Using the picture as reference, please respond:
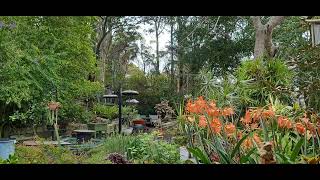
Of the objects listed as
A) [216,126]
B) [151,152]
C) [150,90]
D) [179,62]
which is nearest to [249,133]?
[216,126]

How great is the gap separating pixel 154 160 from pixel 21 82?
2469mm

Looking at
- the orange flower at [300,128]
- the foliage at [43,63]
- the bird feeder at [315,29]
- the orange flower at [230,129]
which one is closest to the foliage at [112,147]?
the foliage at [43,63]

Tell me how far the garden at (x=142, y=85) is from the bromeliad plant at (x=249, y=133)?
0.02m

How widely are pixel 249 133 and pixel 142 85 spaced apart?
3387 millimetres

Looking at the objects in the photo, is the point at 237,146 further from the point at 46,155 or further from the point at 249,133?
the point at 46,155

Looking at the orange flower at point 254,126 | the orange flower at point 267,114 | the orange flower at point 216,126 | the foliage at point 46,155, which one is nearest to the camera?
the orange flower at point 267,114

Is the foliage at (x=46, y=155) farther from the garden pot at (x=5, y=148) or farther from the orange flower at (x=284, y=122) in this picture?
the orange flower at (x=284, y=122)

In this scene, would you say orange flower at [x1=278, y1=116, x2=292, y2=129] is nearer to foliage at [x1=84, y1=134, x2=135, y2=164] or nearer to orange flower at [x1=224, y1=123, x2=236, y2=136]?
orange flower at [x1=224, y1=123, x2=236, y2=136]

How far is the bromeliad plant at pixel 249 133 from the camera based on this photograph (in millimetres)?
2842

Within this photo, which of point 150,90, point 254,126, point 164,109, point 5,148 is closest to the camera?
point 254,126

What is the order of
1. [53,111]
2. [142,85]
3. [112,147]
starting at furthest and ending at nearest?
1. [142,85]
2. [53,111]
3. [112,147]

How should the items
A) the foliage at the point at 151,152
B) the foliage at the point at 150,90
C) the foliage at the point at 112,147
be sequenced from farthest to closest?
the foliage at the point at 150,90, the foliage at the point at 112,147, the foliage at the point at 151,152

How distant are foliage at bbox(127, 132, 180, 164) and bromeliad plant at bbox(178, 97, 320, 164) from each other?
68 cm

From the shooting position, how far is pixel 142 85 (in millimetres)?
6195
